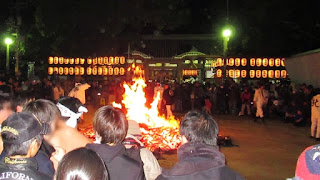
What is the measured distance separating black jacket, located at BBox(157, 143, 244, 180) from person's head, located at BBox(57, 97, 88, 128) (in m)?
1.47

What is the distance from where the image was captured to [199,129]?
9.49 ft

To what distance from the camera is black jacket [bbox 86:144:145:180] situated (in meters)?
3.09

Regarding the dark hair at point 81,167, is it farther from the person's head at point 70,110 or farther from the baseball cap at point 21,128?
the person's head at point 70,110

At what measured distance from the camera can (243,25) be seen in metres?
27.3

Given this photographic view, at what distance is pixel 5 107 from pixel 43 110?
126 centimetres

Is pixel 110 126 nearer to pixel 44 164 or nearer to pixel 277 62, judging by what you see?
pixel 44 164

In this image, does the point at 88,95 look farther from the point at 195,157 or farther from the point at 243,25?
the point at 195,157

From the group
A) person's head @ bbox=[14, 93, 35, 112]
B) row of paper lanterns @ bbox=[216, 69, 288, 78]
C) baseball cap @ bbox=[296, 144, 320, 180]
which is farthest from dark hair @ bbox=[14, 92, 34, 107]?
row of paper lanterns @ bbox=[216, 69, 288, 78]

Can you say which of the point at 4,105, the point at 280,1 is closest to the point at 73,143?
the point at 4,105

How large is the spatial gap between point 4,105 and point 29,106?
1.17 m

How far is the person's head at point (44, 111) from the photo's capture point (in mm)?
3282

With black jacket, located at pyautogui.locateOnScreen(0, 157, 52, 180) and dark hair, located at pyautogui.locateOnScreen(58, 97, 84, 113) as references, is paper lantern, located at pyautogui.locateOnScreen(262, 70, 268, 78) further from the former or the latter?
black jacket, located at pyautogui.locateOnScreen(0, 157, 52, 180)

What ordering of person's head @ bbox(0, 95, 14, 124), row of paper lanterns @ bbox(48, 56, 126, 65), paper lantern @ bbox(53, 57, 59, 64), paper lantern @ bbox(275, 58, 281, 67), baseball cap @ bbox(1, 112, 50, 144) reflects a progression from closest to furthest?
baseball cap @ bbox(1, 112, 50, 144), person's head @ bbox(0, 95, 14, 124), paper lantern @ bbox(275, 58, 281, 67), row of paper lanterns @ bbox(48, 56, 126, 65), paper lantern @ bbox(53, 57, 59, 64)

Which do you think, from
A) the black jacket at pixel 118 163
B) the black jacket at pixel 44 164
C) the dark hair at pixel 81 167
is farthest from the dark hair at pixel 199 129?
the black jacket at pixel 44 164
